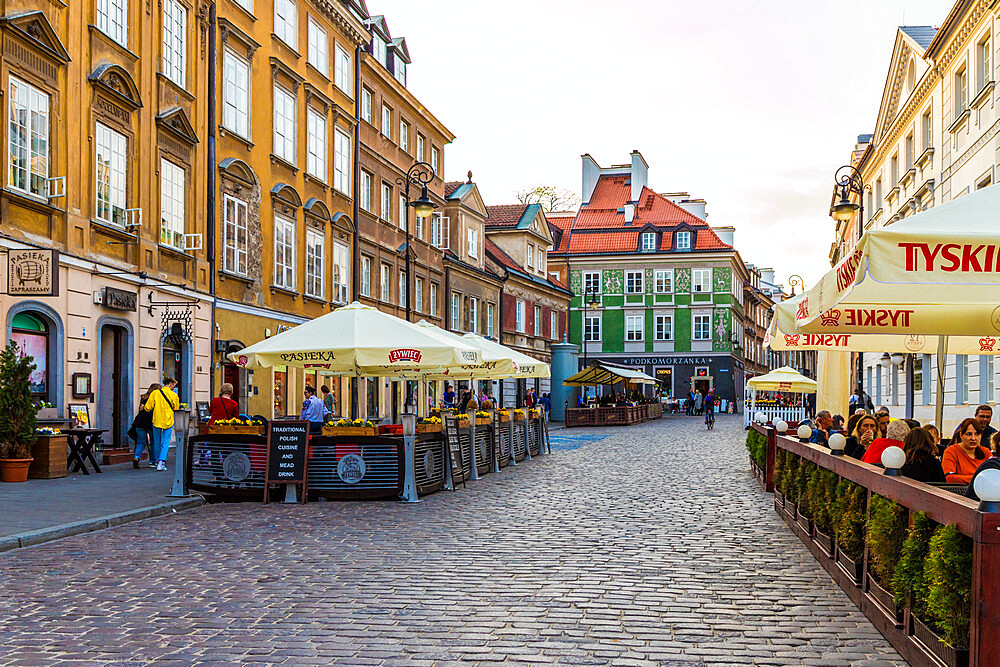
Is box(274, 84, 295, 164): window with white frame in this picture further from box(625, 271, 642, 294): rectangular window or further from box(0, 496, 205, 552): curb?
box(625, 271, 642, 294): rectangular window

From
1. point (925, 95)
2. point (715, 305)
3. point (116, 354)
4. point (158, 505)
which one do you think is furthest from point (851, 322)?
point (715, 305)

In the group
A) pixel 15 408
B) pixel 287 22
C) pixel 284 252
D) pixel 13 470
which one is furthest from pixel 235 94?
pixel 13 470

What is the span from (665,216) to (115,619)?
7058cm

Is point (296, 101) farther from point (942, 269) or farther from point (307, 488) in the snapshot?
point (942, 269)

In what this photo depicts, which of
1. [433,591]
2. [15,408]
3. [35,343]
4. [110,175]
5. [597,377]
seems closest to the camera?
[433,591]

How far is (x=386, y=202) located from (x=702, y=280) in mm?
38599

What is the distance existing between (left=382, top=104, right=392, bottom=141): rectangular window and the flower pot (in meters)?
24.4

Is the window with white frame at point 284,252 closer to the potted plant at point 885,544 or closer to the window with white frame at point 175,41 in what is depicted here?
the window with white frame at point 175,41

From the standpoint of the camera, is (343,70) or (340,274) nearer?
(340,274)

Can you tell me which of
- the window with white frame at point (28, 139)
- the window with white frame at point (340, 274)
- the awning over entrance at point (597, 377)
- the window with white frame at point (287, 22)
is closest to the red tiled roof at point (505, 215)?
the awning over entrance at point (597, 377)

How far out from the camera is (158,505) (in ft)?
42.1

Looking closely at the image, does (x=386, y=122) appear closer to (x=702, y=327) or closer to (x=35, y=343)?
(x=35, y=343)

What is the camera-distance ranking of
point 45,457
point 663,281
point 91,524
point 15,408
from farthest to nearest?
point 663,281 < point 45,457 < point 15,408 < point 91,524

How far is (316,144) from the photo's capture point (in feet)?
104
